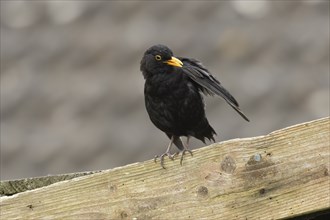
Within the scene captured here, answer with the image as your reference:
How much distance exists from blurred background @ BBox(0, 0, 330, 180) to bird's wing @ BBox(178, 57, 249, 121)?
31.9 inches

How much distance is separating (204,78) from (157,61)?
1.94 ft

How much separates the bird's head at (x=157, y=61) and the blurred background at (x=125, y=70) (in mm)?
618

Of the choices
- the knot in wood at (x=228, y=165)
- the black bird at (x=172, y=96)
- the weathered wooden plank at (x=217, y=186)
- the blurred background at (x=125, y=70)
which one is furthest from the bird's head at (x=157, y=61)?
the knot in wood at (x=228, y=165)

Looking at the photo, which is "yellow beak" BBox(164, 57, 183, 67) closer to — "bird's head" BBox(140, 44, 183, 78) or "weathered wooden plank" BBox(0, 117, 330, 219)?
"bird's head" BBox(140, 44, 183, 78)

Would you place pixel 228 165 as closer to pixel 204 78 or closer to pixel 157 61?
pixel 204 78

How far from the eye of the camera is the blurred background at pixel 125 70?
17.4ft

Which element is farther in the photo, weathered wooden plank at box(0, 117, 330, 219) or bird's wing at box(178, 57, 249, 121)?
bird's wing at box(178, 57, 249, 121)

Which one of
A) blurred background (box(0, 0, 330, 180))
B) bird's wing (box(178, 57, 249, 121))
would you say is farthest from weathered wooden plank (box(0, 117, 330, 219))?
blurred background (box(0, 0, 330, 180))

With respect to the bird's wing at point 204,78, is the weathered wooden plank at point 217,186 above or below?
below

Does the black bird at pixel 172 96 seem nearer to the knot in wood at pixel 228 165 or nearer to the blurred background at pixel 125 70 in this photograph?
the blurred background at pixel 125 70

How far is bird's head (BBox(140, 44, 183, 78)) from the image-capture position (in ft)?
15.6

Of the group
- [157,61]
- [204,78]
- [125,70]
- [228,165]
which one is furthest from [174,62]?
[228,165]

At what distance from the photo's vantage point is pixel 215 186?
9.87ft

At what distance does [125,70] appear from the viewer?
568 centimetres
